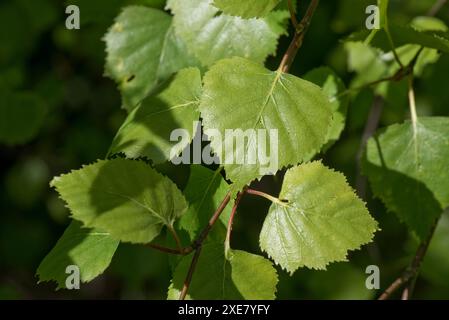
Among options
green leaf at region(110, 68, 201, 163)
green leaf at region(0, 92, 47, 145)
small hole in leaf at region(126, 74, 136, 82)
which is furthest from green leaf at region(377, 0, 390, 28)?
green leaf at region(0, 92, 47, 145)

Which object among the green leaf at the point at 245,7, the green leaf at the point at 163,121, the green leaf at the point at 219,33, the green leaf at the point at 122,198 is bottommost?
the green leaf at the point at 122,198

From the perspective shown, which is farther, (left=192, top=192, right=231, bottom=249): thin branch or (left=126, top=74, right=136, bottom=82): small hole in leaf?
(left=126, top=74, right=136, bottom=82): small hole in leaf

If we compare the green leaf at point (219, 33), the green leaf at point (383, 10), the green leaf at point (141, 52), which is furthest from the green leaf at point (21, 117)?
the green leaf at point (383, 10)

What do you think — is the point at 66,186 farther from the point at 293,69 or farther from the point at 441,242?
the point at 441,242

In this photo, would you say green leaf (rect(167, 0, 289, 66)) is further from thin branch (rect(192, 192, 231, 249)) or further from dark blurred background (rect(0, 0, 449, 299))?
dark blurred background (rect(0, 0, 449, 299))

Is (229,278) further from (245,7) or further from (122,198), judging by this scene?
(245,7)

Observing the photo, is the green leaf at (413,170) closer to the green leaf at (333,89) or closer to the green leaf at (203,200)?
the green leaf at (333,89)
